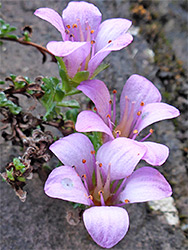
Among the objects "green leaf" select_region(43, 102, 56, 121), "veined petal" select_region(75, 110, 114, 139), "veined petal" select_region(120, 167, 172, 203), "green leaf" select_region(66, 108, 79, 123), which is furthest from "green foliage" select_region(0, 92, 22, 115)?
"veined petal" select_region(120, 167, 172, 203)

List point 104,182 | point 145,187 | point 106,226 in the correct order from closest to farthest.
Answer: point 106,226
point 145,187
point 104,182

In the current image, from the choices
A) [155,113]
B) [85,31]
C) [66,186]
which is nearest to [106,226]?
[66,186]

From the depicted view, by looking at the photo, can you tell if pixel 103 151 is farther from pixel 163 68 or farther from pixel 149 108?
pixel 163 68

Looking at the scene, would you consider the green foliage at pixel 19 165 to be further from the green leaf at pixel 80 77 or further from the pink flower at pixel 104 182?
the green leaf at pixel 80 77

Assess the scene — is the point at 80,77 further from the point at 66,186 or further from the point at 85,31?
the point at 66,186

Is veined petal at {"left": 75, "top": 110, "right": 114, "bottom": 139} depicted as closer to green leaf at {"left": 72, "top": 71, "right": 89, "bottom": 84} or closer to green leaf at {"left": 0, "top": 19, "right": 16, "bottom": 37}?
green leaf at {"left": 72, "top": 71, "right": 89, "bottom": 84}

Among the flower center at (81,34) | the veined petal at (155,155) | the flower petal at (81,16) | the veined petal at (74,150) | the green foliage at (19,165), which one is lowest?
the green foliage at (19,165)

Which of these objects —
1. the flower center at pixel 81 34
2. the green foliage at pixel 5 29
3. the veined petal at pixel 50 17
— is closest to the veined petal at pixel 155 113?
the flower center at pixel 81 34
